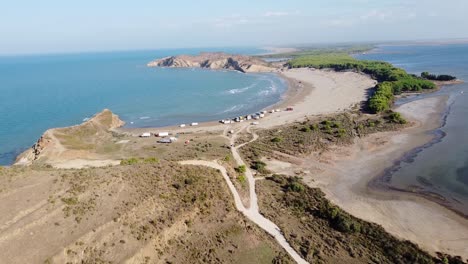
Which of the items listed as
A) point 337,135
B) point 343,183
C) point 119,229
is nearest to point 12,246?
point 119,229

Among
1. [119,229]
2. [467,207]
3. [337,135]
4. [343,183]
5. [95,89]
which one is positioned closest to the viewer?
[119,229]

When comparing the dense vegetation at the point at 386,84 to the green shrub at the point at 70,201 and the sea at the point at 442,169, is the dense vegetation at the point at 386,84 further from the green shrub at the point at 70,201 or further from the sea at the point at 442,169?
the green shrub at the point at 70,201

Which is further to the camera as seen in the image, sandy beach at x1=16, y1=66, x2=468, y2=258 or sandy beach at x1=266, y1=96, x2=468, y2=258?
sandy beach at x1=16, y1=66, x2=468, y2=258

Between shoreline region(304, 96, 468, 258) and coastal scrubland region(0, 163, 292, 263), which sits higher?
coastal scrubland region(0, 163, 292, 263)

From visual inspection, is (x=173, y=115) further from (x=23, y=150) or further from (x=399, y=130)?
(x=399, y=130)

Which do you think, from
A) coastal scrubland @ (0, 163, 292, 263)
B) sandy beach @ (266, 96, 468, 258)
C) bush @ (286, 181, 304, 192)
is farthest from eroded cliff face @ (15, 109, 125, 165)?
bush @ (286, 181, 304, 192)

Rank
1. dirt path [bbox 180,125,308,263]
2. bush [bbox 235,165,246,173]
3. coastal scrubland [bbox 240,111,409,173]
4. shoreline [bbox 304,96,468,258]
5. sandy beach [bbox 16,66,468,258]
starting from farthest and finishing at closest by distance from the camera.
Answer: coastal scrubland [bbox 240,111,409,173]
bush [bbox 235,165,246,173]
sandy beach [bbox 16,66,468,258]
shoreline [bbox 304,96,468,258]
dirt path [bbox 180,125,308,263]

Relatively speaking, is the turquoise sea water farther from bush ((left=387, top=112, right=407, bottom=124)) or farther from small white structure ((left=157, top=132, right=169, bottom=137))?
bush ((left=387, top=112, right=407, bottom=124))

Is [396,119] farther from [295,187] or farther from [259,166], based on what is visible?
[295,187]
